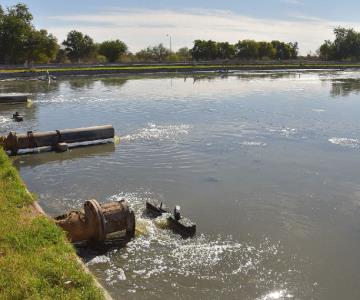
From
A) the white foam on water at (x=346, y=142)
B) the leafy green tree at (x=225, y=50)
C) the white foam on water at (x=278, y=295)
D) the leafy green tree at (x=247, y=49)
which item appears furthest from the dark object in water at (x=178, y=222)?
the leafy green tree at (x=247, y=49)

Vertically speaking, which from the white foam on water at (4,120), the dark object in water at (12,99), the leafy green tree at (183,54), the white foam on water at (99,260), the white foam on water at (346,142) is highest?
the leafy green tree at (183,54)

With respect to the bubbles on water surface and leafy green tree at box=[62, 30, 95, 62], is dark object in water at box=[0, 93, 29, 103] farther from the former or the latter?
leafy green tree at box=[62, 30, 95, 62]

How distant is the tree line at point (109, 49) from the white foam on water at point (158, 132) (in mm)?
61505

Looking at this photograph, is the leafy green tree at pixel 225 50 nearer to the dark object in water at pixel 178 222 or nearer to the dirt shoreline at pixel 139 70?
the dirt shoreline at pixel 139 70

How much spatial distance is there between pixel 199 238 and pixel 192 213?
166 centimetres

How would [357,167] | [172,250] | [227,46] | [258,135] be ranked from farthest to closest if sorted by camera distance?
[227,46], [258,135], [357,167], [172,250]

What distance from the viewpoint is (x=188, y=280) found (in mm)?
9586

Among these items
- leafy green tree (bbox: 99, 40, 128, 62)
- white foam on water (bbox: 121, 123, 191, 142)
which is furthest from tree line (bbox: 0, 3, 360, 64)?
Answer: white foam on water (bbox: 121, 123, 191, 142)

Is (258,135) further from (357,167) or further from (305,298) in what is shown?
(305,298)

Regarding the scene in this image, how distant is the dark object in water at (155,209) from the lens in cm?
1259

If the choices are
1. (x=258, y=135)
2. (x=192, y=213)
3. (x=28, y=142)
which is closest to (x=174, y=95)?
(x=258, y=135)

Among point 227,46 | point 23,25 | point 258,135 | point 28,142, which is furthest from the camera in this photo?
point 227,46

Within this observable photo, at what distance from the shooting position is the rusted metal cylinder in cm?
1023

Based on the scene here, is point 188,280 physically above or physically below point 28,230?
below
